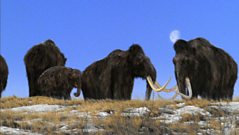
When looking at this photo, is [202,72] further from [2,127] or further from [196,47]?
[2,127]

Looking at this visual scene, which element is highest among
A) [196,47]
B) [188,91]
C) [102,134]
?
[196,47]

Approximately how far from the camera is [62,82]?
21.7 m

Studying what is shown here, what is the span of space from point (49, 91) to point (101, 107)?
9.15 meters

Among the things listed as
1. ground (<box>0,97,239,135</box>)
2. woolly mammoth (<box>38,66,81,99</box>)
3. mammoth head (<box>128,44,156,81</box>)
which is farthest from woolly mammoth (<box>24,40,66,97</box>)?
ground (<box>0,97,239,135</box>)

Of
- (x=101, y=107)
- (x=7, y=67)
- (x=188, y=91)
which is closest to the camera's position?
(x=101, y=107)

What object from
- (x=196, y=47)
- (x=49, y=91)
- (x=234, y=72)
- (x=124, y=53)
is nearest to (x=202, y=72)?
(x=196, y=47)

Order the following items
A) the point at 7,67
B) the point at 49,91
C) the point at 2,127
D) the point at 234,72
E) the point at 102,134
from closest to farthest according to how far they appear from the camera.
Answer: the point at 102,134, the point at 2,127, the point at 234,72, the point at 49,91, the point at 7,67

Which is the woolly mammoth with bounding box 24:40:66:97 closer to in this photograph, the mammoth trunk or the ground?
the mammoth trunk

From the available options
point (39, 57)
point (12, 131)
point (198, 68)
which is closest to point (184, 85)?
point (198, 68)

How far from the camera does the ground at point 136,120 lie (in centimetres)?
998

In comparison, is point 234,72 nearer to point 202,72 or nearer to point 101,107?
point 202,72

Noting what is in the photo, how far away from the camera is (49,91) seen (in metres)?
22.0

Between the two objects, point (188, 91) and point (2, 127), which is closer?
point (2, 127)

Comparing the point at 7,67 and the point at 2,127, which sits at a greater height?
the point at 7,67
